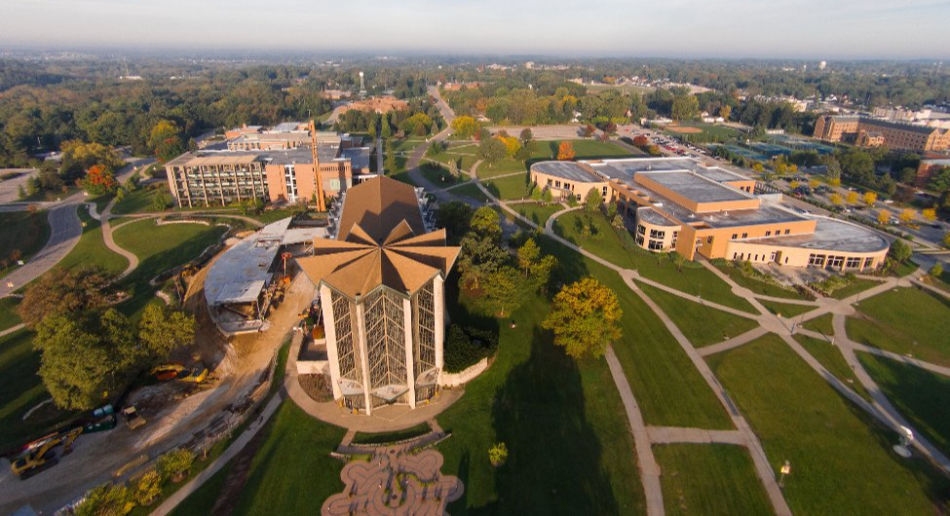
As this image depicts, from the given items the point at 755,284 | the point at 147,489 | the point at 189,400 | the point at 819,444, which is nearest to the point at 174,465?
the point at 147,489

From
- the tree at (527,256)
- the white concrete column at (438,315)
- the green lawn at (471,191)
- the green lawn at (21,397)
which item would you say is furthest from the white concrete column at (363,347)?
the green lawn at (471,191)

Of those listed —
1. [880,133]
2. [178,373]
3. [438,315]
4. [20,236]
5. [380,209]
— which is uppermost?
[380,209]

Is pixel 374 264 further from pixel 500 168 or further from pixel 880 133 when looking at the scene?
pixel 880 133

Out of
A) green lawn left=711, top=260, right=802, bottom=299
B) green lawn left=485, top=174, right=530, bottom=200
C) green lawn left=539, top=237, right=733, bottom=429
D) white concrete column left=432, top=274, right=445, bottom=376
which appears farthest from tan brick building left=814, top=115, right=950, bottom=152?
white concrete column left=432, top=274, right=445, bottom=376

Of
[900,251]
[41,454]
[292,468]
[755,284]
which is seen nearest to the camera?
[292,468]

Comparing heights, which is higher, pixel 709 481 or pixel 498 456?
pixel 498 456

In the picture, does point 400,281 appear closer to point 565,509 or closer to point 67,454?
point 565,509

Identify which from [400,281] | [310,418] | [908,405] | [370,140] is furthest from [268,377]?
[370,140]
